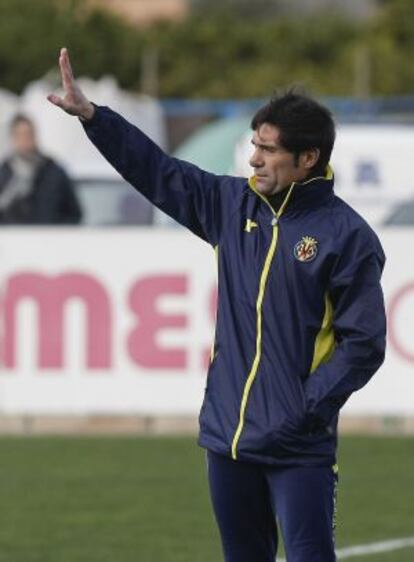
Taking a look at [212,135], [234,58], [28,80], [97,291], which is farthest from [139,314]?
[234,58]

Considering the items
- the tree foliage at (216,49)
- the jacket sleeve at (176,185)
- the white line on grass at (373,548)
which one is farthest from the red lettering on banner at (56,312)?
the tree foliage at (216,49)

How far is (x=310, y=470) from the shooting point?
640 centimetres

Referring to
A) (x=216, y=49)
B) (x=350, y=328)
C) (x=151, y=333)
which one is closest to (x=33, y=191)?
(x=151, y=333)

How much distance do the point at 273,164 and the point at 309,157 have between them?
0.36ft

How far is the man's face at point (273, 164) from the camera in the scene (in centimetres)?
639

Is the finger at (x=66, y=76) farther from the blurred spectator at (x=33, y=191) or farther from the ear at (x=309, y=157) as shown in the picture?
the blurred spectator at (x=33, y=191)

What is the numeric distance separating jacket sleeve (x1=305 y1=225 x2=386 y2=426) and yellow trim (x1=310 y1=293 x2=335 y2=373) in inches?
0.8

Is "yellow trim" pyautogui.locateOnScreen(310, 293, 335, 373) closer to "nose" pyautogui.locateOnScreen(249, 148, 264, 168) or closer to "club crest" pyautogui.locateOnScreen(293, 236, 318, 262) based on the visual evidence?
"club crest" pyautogui.locateOnScreen(293, 236, 318, 262)

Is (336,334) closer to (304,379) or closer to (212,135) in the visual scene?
(304,379)

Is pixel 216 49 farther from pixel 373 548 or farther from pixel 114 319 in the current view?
pixel 373 548

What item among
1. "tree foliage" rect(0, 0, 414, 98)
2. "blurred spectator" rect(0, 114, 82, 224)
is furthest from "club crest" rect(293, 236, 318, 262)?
"tree foliage" rect(0, 0, 414, 98)

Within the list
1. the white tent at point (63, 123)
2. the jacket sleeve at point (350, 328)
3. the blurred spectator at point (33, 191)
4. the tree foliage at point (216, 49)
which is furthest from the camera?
the tree foliage at point (216, 49)

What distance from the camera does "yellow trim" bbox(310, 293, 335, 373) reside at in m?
6.39

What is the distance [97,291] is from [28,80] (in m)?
43.2
